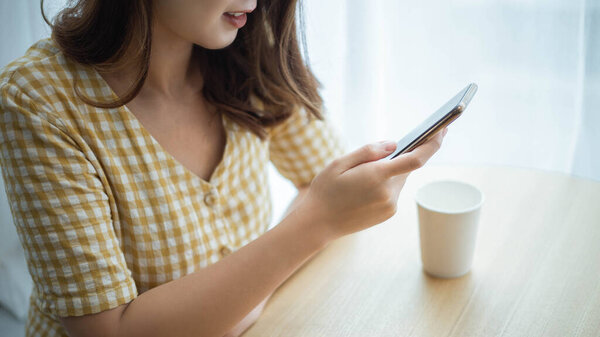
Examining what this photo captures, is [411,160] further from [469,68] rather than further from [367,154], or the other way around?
[469,68]

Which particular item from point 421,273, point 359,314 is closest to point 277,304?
point 359,314

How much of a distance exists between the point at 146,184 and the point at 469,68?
0.85 m

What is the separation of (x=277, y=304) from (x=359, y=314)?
4.8 inches

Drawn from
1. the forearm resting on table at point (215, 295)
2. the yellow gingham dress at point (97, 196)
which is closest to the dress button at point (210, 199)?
the yellow gingham dress at point (97, 196)

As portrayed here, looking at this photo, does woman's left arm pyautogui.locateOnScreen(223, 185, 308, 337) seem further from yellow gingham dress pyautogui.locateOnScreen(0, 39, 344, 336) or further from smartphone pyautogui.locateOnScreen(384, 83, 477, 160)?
smartphone pyautogui.locateOnScreen(384, 83, 477, 160)

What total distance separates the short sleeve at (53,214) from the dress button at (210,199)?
19 cm

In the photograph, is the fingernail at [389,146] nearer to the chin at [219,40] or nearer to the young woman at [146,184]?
the young woman at [146,184]

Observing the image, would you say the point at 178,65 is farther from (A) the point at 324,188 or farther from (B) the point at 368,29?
(B) the point at 368,29

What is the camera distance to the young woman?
0.68 metres

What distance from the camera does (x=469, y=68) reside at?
1289mm

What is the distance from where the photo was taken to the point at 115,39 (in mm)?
757

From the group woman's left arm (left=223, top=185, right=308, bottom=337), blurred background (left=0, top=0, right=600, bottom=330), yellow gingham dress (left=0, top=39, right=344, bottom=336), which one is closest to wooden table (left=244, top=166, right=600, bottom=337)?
woman's left arm (left=223, top=185, right=308, bottom=337)

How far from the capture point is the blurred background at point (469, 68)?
1.13 meters

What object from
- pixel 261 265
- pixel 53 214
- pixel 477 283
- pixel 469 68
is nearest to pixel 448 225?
pixel 477 283
